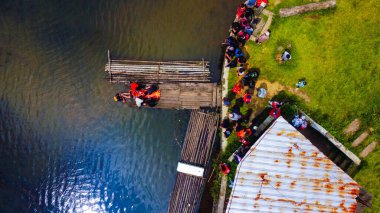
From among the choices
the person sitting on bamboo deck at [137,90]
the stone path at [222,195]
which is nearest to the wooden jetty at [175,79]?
the person sitting on bamboo deck at [137,90]

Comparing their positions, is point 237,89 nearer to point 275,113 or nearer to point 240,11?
point 275,113

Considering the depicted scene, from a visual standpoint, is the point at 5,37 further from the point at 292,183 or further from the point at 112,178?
the point at 292,183

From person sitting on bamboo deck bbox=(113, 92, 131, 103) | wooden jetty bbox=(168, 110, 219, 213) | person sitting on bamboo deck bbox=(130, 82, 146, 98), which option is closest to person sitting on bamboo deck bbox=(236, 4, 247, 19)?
wooden jetty bbox=(168, 110, 219, 213)

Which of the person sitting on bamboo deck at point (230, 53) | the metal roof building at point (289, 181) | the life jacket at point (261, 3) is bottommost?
the metal roof building at point (289, 181)

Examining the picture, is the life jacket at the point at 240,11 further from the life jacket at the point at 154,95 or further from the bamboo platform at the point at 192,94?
the life jacket at the point at 154,95

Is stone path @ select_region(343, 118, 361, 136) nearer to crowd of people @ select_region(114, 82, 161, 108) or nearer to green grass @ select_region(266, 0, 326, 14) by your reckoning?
green grass @ select_region(266, 0, 326, 14)

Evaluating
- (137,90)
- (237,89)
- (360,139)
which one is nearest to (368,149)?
(360,139)

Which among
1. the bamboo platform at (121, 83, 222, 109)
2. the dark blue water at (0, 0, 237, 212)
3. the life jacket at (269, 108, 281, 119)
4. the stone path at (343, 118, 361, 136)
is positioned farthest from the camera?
the dark blue water at (0, 0, 237, 212)
